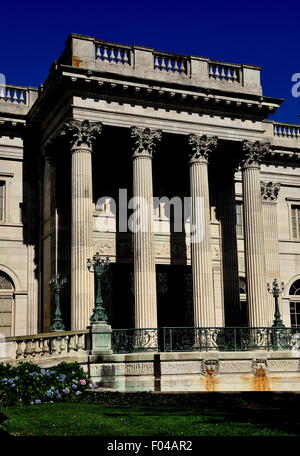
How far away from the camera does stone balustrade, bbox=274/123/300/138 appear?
3822 centimetres

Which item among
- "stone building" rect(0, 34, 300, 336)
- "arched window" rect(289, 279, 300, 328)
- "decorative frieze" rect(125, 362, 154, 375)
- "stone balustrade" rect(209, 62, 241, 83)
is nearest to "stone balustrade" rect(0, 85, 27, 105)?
"stone building" rect(0, 34, 300, 336)

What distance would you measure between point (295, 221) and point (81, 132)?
1654cm

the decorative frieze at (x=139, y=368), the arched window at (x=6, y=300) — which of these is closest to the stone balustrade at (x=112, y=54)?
the arched window at (x=6, y=300)

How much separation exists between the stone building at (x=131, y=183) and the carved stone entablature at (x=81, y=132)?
0.14ft

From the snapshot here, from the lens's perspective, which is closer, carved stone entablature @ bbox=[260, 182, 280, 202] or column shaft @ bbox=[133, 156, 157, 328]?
column shaft @ bbox=[133, 156, 157, 328]

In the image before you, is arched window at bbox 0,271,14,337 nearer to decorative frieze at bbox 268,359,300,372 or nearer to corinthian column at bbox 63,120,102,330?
corinthian column at bbox 63,120,102,330

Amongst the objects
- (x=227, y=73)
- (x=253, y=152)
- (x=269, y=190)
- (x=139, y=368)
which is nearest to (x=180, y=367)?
(x=139, y=368)

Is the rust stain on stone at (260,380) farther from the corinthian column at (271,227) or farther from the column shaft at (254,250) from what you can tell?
the corinthian column at (271,227)

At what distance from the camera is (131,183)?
1244 inches

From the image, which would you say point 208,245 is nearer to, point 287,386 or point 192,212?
point 192,212

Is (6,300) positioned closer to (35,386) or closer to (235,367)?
(235,367)

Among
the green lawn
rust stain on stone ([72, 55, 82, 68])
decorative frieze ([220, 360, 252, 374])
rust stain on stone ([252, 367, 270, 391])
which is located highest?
rust stain on stone ([72, 55, 82, 68])

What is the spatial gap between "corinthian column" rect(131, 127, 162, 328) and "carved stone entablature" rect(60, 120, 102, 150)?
5.86ft
